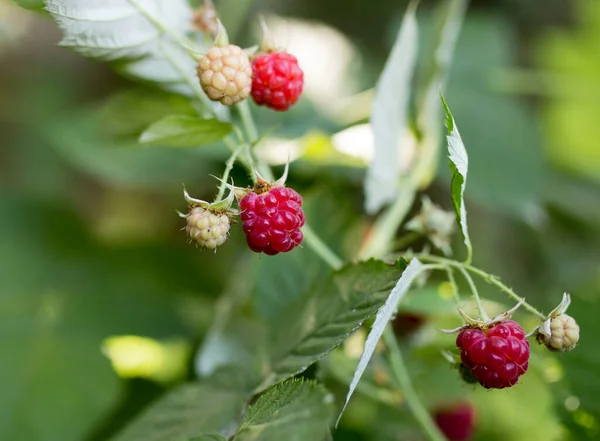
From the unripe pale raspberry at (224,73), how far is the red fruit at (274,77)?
30 mm

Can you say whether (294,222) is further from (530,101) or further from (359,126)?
(530,101)

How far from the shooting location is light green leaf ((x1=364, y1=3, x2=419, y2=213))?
671 millimetres

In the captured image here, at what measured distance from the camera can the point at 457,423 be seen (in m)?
0.80

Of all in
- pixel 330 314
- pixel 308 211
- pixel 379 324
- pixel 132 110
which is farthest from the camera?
pixel 132 110

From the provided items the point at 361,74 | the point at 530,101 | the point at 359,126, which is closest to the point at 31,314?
the point at 359,126

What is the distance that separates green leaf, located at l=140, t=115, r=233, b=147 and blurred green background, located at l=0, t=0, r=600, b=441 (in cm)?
13

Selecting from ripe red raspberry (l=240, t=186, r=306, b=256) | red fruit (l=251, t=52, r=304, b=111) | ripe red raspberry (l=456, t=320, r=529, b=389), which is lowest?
ripe red raspberry (l=456, t=320, r=529, b=389)

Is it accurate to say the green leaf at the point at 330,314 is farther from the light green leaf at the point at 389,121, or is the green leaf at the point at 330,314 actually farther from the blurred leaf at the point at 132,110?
the blurred leaf at the point at 132,110

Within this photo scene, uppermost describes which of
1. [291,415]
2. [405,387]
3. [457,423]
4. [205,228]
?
[205,228]

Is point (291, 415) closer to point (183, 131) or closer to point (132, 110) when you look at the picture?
point (183, 131)

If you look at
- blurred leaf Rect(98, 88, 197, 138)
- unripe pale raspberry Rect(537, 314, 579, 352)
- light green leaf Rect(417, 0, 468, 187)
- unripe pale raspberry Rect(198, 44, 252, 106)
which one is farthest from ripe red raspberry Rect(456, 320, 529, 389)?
blurred leaf Rect(98, 88, 197, 138)

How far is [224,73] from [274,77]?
0.18ft

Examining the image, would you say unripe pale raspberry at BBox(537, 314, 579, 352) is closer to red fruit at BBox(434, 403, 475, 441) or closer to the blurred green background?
the blurred green background

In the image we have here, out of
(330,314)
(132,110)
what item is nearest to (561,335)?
(330,314)
